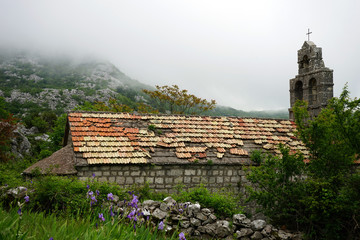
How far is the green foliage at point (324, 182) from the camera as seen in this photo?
643 cm

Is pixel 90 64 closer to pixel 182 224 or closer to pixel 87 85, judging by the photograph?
pixel 87 85

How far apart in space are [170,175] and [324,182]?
4953 millimetres

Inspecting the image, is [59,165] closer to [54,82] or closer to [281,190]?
[281,190]

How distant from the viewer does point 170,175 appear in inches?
385

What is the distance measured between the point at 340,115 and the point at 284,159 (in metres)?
1.75

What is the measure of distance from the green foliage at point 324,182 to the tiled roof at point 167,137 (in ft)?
9.92

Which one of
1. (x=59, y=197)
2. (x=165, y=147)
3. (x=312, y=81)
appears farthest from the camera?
(x=312, y=81)

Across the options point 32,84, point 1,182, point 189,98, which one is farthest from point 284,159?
point 32,84

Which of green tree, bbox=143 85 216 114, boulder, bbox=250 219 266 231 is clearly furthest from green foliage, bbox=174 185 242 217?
green tree, bbox=143 85 216 114

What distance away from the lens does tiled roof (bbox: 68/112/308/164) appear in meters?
9.56

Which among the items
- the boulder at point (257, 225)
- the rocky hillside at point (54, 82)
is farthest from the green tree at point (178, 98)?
the rocky hillside at point (54, 82)

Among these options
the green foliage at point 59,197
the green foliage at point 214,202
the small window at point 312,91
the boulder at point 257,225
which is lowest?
the boulder at point 257,225

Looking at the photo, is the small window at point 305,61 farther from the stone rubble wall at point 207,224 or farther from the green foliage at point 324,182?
the stone rubble wall at point 207,224

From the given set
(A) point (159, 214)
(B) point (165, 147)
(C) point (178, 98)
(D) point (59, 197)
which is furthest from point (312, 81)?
(C) point (178, 98)
